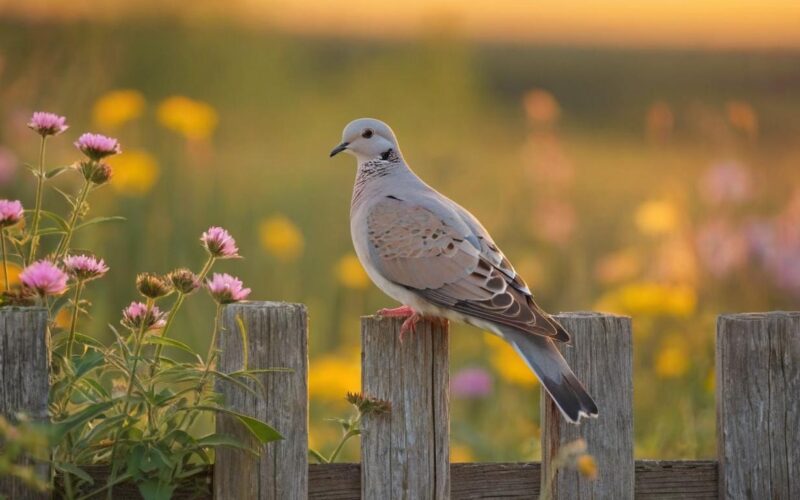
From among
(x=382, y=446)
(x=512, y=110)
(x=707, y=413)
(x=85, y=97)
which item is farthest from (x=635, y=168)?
(x=382, y=446)

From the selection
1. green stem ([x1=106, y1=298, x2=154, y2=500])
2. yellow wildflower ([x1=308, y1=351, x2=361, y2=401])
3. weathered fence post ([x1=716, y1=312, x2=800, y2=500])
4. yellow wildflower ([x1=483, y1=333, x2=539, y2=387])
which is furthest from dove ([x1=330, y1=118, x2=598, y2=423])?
yellow wildflower ([x1=483, y1=333, x2=539, y2=387])

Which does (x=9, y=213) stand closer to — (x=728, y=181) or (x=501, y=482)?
(x=501, y=482)

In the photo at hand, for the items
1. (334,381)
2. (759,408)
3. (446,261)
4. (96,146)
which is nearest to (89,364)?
(96,146)

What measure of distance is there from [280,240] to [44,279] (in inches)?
127

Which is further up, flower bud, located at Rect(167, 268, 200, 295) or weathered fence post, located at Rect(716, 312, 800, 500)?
flower bud, located at Rect(167, 268, 200, 295)

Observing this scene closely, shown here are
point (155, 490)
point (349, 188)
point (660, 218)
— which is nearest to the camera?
point (155, 490)

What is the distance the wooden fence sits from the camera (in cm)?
291

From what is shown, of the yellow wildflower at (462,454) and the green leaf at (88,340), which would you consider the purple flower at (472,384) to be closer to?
the yellow wildflower at (462,454)

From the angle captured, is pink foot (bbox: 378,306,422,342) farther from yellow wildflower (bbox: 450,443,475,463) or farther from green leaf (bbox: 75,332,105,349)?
yellow wildflower (bbox: 450,443,475,463)

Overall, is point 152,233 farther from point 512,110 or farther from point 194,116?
point 512,110

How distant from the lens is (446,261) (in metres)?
3.49

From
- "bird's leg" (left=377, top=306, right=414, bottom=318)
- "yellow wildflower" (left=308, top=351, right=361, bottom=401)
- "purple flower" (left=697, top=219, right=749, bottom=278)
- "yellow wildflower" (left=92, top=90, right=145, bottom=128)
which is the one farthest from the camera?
"yellow wildflower" (left=92, top=90, right=145, bottom=128)

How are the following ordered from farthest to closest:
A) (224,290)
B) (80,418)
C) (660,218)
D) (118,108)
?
(118,108)
(660,218)
(224,290)
(80,418)

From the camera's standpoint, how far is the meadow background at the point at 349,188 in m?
5.37
